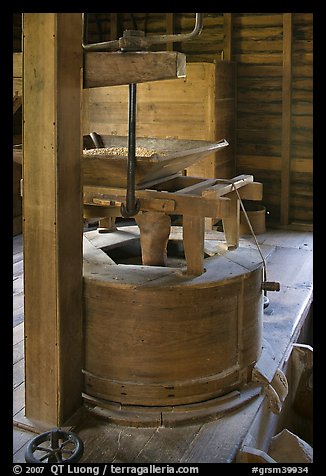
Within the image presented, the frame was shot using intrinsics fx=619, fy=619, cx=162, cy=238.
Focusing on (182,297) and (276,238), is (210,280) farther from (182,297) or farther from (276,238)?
(276,238)

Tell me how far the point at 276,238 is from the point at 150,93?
8.14 ft

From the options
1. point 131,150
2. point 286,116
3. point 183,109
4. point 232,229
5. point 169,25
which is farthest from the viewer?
point 169,25

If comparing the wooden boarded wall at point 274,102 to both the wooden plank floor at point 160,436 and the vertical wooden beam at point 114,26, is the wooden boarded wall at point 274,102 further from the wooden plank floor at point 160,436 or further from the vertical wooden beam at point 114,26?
the wooden plank floor at point 160,436

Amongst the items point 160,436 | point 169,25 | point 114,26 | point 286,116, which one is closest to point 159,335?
point 160,436

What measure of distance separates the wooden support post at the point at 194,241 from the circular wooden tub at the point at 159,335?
75 millimetres

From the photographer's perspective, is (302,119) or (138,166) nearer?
(138,166)

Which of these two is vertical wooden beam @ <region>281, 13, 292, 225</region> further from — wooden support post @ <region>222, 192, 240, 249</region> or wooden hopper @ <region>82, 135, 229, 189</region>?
wooden hopper @ <region>82, 135, 229, 189</region>

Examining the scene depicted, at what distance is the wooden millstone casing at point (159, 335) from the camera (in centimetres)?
364

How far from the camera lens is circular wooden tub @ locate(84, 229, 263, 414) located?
3639mm

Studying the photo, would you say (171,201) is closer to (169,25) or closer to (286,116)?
(286,116)

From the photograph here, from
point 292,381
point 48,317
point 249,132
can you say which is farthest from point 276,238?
point 48,317

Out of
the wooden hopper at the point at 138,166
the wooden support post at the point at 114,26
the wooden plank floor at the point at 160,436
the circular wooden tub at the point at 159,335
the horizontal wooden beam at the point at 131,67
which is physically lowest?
the wooden plank floor at the point at 160,436

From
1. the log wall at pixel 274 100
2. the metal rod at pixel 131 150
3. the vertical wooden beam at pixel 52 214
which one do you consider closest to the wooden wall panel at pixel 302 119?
the log wall at pixel 274 100

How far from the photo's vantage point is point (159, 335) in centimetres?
364
